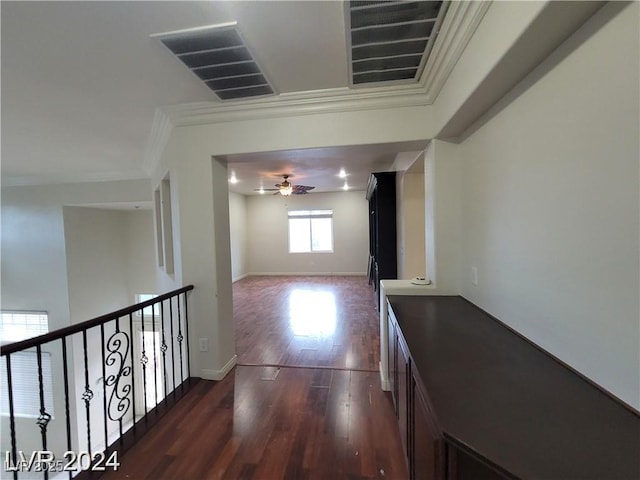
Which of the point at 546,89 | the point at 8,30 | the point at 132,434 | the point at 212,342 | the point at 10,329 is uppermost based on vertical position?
the point at 8,30

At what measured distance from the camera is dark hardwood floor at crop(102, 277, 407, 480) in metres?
1.68

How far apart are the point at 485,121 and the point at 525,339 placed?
1393 mm

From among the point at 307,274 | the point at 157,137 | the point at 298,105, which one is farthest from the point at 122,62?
the point at 307,274

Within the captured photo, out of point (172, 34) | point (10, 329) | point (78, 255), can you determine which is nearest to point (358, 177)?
point (172, 34)

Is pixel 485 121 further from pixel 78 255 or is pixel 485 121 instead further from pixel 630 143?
pixel 78 255

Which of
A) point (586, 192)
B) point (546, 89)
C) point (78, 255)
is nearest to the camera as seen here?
point (586, 192)

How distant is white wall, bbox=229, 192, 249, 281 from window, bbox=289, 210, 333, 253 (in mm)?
1567

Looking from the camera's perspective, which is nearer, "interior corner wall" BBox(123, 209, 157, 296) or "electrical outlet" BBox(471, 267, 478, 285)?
"electrical outlet" BBox(471, 267, 478, 285)

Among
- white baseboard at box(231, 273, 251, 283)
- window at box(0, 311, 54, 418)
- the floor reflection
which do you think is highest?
white baseboard at box(231, 273, 251, 283)

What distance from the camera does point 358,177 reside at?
6453 millimetres

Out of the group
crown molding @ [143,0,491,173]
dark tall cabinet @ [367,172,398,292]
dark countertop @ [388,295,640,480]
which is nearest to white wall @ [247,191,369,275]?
dark tall cabinet @ [367,172,398,292]

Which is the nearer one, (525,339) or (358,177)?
(525,339)

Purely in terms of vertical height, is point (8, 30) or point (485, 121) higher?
point (8, 30)

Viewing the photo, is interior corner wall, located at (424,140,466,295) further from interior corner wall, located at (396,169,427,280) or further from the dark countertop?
interior corner wall, located at (396,169,427,280)
